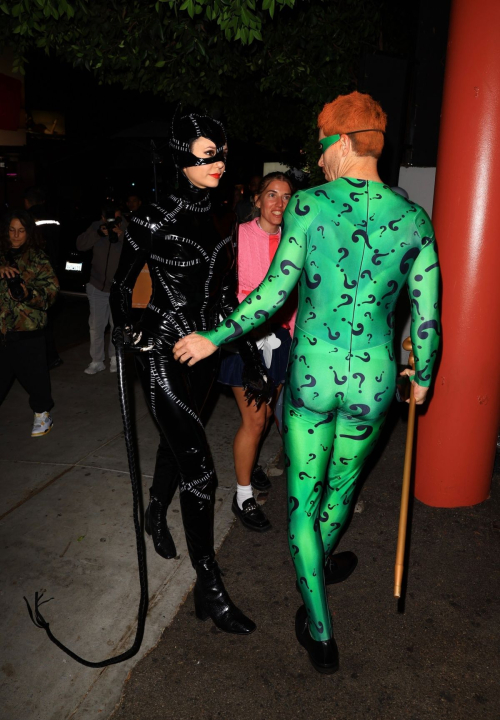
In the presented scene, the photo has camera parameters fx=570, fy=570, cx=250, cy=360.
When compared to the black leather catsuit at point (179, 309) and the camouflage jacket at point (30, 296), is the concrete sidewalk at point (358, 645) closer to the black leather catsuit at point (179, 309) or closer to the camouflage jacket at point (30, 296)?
the black leather catsuit at point (179, 309)

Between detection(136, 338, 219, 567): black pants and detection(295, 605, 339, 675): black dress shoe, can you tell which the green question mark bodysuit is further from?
detection(136, 338, 219, 567): black pants

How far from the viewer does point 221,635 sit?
2676 mm

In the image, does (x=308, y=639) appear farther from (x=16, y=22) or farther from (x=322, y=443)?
(x=16, y=22)

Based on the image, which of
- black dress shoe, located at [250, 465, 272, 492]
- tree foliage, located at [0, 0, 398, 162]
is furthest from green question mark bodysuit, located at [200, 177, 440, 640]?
tree foliage, located at [0, 0, 398, 162]

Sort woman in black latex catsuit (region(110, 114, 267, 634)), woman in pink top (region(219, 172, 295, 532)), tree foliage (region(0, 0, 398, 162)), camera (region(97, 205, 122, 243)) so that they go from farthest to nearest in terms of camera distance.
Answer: camera (region(97, 205, 122, 243)), tree foliage (region(0, 0, 398, 162)), woman in pink top (region(219, 172, 295, 532)), woman in black latex catsuit (region(110, 114, 267, 634))

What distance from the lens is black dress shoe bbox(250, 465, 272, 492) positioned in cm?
400

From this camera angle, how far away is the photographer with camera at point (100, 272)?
6406 millimetres

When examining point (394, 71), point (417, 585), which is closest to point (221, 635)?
Answer: point (417, 585)

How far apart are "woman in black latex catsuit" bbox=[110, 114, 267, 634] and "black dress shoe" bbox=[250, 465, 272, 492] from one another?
1232 mm

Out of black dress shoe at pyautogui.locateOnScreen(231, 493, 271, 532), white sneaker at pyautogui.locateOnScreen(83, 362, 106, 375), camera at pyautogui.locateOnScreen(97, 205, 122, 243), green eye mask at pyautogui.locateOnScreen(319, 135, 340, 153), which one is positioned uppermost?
green eye mask at pyautogui.locateOnScreen(319, 135, 340, 153)

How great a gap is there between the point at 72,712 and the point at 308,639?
3.33 ft

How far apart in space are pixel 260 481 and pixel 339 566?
1050 mm

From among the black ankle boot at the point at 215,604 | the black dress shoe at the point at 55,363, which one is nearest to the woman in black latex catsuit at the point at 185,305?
the black ankle boot at the point at 215,604

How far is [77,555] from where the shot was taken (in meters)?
3.25
